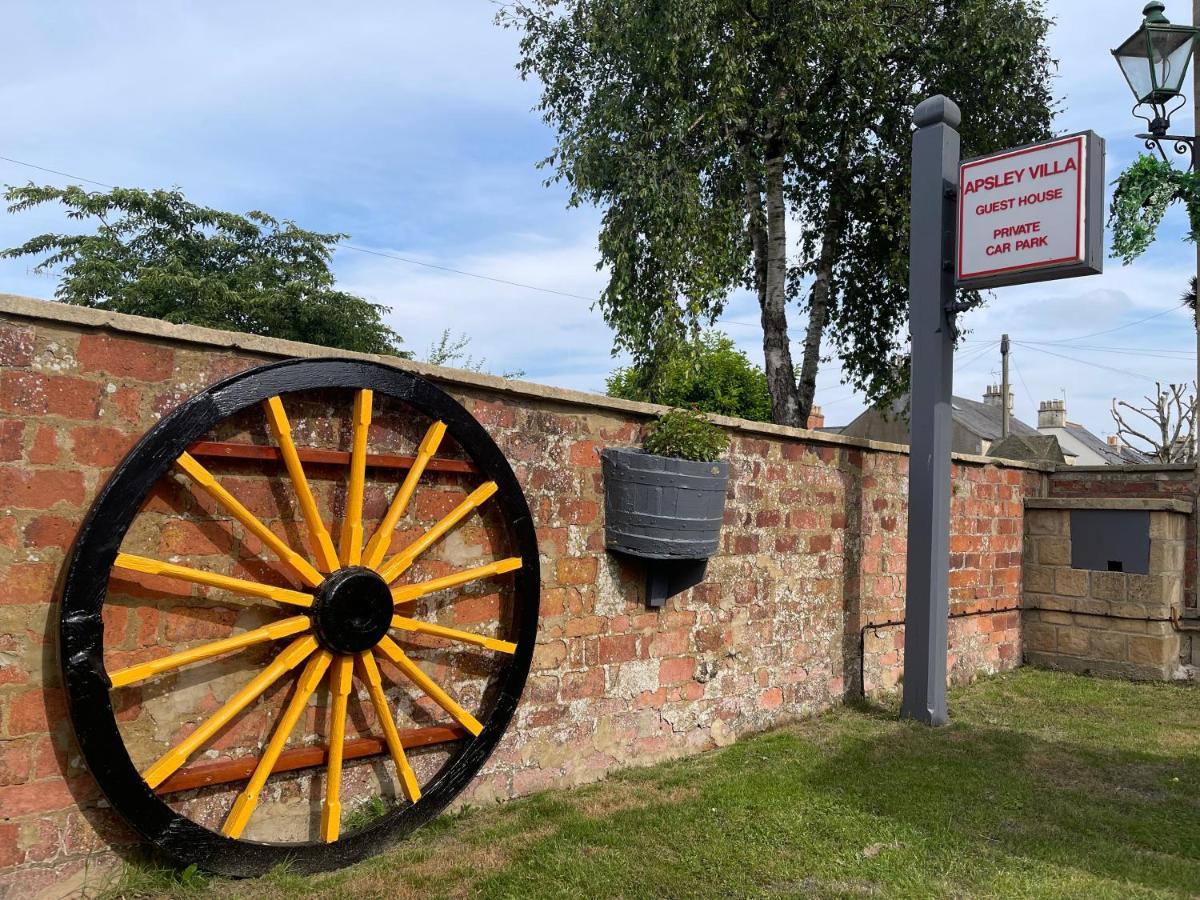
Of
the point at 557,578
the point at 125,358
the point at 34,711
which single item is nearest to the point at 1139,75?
the point at 557,578

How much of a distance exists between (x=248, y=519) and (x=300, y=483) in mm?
224

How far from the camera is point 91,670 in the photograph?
283 centimetres

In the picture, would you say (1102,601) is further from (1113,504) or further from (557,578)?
(557,578)

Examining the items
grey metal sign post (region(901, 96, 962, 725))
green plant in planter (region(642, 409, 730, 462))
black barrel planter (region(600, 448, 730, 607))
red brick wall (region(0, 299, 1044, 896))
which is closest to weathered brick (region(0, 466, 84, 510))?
red brick wall (region(0, 299, 1044, 896))

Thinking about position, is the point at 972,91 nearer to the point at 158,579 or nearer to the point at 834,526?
the point at 834,526

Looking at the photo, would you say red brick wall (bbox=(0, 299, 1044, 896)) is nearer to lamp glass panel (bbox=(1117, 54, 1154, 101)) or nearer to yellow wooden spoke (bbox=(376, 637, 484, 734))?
yellow wooden spoke (bbox=(376, 637, 484, 734))

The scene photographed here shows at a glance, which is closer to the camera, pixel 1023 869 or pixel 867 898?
pixel 867 898

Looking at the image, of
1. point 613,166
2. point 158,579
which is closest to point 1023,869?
point 158,579

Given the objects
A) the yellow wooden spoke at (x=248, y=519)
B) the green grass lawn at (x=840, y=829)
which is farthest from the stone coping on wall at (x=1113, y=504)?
the yellow wooden spoke at (x=248, y=519)

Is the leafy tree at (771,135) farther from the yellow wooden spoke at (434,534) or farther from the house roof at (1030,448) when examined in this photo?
the yellow wooden spoke at (434,534)

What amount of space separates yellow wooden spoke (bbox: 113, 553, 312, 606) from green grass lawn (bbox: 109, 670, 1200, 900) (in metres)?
0.94

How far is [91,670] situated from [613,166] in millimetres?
9442

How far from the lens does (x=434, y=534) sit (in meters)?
3.80

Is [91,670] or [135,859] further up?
[91,670]
